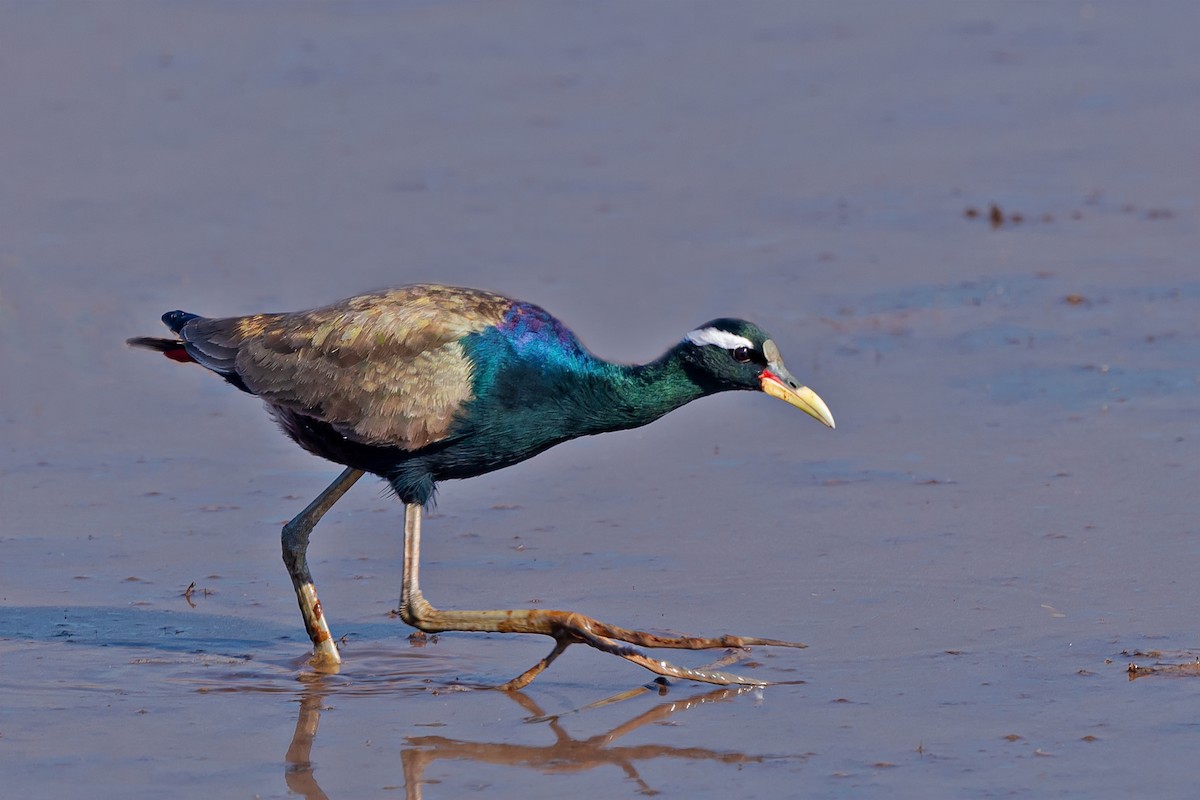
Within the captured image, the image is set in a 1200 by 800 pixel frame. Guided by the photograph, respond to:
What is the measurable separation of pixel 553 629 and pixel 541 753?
2.26ft

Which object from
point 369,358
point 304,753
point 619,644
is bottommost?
point 304,753

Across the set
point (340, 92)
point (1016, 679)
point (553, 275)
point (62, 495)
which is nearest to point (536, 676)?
point (1016, 679)

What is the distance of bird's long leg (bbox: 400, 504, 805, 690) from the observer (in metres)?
7.23

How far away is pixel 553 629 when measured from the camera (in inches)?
289

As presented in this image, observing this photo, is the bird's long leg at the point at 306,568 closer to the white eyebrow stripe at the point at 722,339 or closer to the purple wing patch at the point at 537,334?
the purple wing patch at the point at 537,334

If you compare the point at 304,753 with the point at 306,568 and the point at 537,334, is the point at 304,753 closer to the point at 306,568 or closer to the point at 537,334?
the point at 306,568

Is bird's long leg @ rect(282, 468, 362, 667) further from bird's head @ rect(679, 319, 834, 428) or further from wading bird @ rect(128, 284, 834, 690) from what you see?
bird's head @ rect(679, 319, 834, 428)

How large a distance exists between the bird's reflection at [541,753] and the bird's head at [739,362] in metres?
1.12

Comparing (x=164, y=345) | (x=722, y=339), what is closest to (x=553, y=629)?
(x=722, y=339)

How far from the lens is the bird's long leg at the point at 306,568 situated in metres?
7.66

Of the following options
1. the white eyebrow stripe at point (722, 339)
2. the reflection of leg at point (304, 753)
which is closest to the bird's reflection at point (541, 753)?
the reflection of leg at point (304, 753)

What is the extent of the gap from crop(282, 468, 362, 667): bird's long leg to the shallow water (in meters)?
0.14

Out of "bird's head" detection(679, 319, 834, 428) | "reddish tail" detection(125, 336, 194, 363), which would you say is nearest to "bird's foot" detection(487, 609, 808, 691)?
"bird's head" detection(679, 319, 834, 428)

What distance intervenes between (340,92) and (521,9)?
9.03 ft
